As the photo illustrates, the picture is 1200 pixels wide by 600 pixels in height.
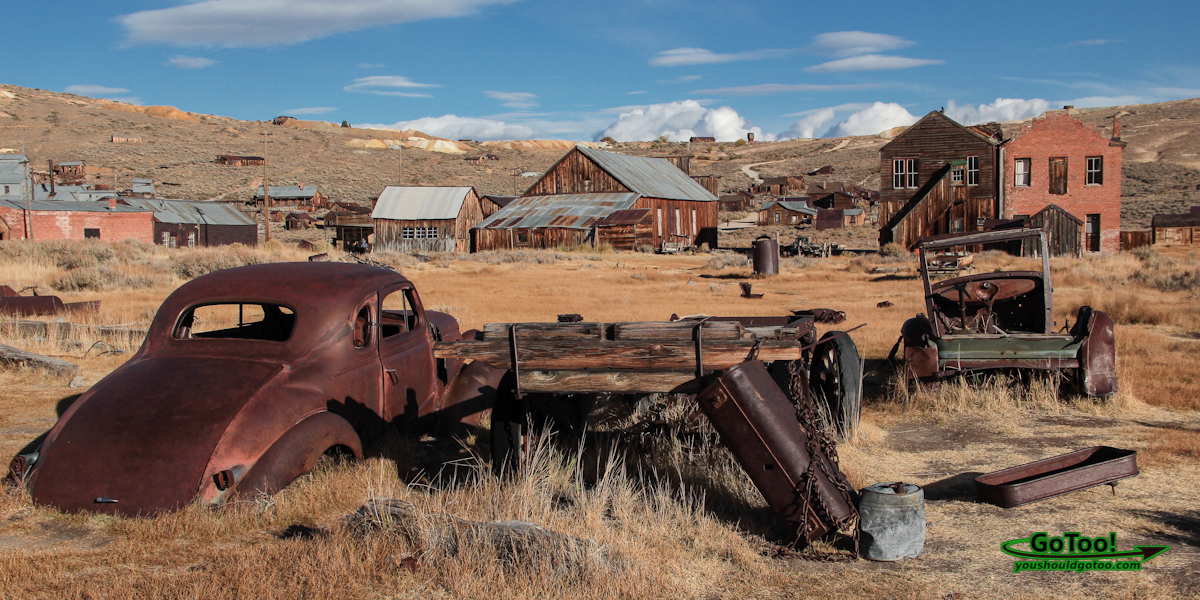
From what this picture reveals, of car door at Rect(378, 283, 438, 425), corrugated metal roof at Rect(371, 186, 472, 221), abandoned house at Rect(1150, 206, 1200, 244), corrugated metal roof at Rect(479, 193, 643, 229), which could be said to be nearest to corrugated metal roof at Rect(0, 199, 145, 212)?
corrugated metal roof at Rect(371, 186, 472, 221)

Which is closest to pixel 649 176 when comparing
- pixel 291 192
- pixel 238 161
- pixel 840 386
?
pixel 291 192

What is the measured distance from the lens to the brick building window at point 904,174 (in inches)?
1531

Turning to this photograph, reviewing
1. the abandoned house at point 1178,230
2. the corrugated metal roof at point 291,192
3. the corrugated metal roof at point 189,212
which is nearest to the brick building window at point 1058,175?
the abandoned house at point 1178,230

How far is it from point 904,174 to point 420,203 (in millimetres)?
28117

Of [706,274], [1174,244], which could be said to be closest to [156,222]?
[706,274]

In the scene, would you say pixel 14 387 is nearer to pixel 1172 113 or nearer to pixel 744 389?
pixel 744 389

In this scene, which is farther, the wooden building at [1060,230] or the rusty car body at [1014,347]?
the wooden building at [1060,230]

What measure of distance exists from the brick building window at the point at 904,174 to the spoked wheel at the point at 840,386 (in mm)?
34434

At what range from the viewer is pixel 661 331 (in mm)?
4777

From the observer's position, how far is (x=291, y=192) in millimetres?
70750

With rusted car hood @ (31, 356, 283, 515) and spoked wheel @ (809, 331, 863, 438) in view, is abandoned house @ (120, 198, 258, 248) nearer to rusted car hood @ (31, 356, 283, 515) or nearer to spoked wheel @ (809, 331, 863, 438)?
rusted car hood @ (31, 356, 283, 515)

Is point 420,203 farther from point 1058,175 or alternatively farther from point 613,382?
point 613,382

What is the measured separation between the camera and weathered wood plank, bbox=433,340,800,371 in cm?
456

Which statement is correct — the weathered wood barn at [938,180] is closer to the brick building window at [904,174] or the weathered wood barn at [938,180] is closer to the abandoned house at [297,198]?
the brick building window at [904,174]
